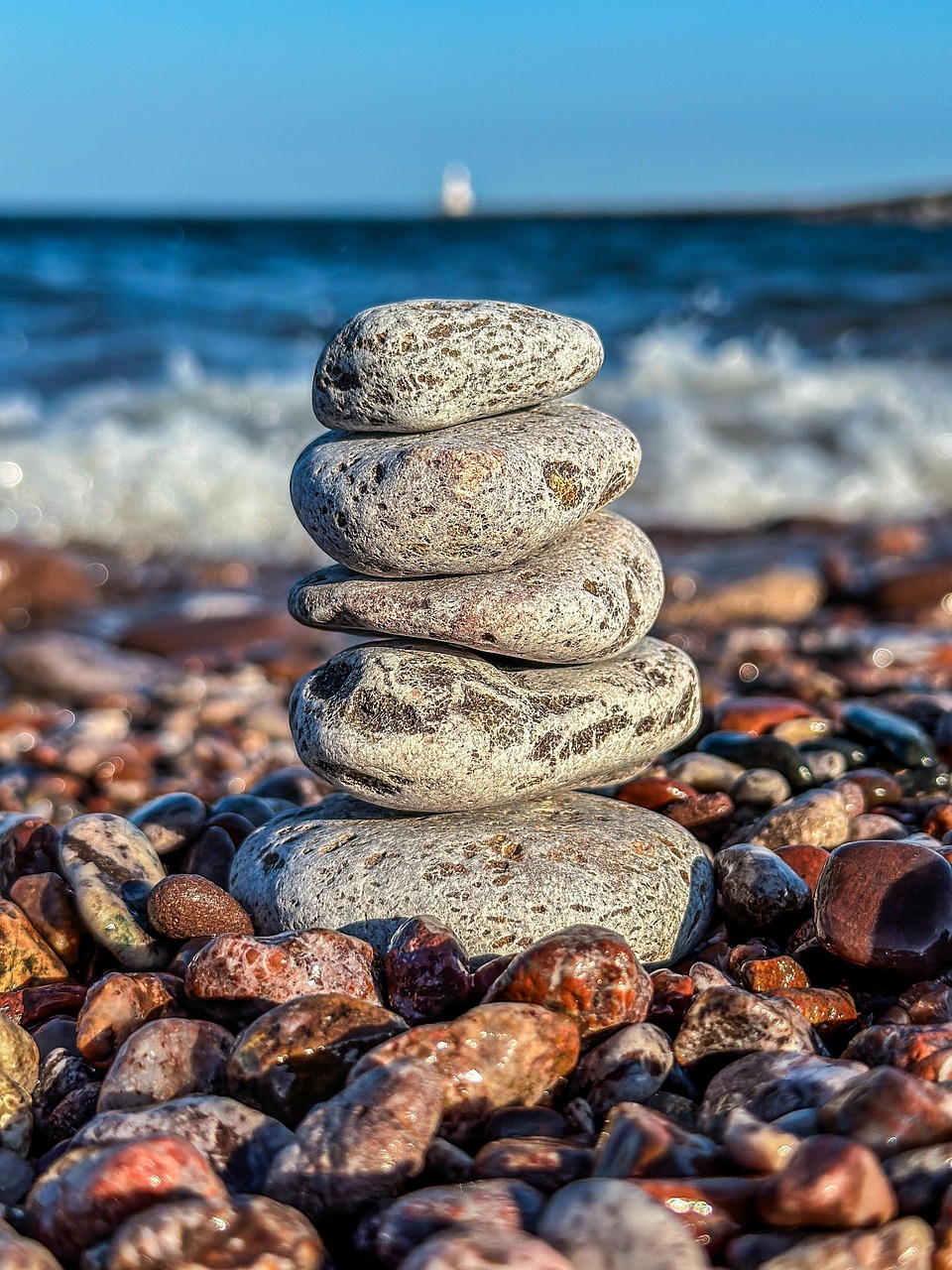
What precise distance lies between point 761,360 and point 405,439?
48.8 ft

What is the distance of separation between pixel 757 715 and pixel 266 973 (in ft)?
8.24

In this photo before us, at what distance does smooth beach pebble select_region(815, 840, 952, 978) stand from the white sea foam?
8722mm

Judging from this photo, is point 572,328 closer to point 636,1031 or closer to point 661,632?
point 636,1031

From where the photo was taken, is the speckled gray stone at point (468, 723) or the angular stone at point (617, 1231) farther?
the speckled gray stone at point (468, 723)

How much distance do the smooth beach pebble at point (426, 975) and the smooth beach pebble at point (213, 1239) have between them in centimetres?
76

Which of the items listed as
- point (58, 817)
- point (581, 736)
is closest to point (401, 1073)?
point (581, 736)

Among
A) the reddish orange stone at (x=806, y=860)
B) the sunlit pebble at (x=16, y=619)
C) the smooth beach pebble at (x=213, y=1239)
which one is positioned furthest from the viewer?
the sunlit pebble at (x=16, y=619)

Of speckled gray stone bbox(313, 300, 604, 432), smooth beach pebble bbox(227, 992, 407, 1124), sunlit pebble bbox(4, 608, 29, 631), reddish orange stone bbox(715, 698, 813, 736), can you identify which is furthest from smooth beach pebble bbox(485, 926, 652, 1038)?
sunlit pebble bbox(4, 608, 29, 631)

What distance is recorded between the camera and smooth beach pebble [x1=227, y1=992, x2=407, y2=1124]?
87.9 inches

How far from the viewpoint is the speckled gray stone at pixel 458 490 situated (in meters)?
2.99

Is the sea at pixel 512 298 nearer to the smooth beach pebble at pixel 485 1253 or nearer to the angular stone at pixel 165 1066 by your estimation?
the angular stone at pixel 165 1066

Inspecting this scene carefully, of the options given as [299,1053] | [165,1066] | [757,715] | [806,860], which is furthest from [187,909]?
[757,715]

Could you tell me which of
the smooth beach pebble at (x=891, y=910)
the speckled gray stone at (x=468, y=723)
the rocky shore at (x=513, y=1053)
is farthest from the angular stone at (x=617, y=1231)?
the speckled gray stone at (x=468, y=723)

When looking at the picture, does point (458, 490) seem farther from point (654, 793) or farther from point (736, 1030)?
point (736, 1030)
